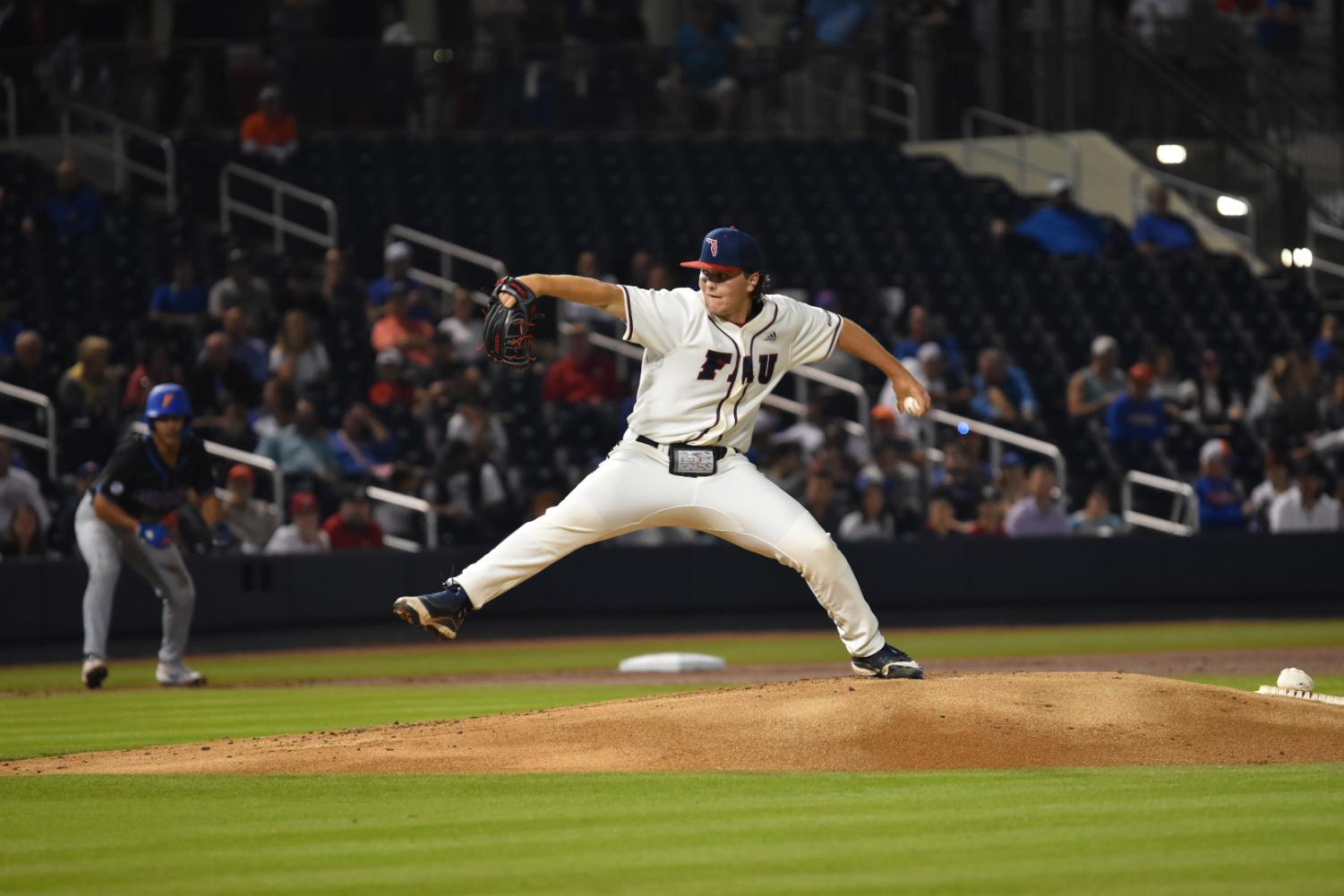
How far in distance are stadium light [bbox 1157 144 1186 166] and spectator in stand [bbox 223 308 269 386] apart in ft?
41.8

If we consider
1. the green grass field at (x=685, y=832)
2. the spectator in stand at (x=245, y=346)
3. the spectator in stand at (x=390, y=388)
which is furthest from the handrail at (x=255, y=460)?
the green grass field at (x=685, y=832)

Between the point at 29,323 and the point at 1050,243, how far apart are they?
1173cm

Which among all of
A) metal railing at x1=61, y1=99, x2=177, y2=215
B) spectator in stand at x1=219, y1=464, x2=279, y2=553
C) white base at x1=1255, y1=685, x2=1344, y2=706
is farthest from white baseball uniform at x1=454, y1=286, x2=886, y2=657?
metal railing at x1=61, y1=99, x2=177, y2=215

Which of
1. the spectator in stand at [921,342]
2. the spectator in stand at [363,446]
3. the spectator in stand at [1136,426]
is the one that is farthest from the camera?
the spectator in stand at [921,342]

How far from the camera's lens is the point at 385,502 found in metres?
19.1

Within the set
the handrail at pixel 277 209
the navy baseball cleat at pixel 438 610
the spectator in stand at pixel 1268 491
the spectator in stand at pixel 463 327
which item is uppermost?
the handrail at pixel 277 209

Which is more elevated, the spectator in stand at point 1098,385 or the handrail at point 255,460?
the spectator in stand at point 1098,385

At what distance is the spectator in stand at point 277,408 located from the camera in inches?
731

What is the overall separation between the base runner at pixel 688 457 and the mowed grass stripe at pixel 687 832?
995 millimetres

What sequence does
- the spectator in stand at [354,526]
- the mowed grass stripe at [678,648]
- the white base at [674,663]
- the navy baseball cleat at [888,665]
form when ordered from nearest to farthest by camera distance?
the navy baseball cleat at [888,665], the white base at [674,663], the mowed grass stripe at [678,648], the spectator in stand at [354,526]

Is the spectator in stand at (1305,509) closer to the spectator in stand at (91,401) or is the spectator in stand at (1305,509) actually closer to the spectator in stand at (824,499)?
the spectator in stand at (824,499)

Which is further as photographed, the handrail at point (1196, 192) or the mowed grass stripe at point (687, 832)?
the handrail at point (1196, 192)

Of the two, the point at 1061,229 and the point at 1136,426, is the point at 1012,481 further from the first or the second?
the point at 1061,229

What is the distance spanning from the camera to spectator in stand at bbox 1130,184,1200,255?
2522 cm
